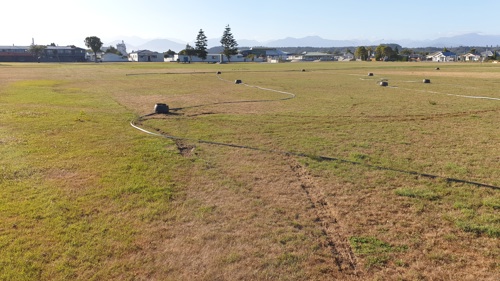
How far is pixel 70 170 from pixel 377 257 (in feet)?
17.8

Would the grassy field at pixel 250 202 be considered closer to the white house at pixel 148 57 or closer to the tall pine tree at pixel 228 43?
the tall pine tree at pixel 228 43

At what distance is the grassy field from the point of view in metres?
3.79

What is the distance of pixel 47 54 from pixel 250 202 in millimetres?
138326

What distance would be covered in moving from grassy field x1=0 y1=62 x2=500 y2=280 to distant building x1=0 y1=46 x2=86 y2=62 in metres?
123

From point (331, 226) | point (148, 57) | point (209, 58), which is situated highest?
point (148, 57)

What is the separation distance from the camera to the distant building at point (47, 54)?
385ft

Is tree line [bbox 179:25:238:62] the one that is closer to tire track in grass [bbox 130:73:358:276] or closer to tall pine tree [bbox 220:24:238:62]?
tall pine tree [bbox 220:24:238:62]

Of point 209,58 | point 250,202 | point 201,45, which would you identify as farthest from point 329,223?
point 209,58

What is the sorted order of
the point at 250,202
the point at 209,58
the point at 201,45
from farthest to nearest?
the point at 209,58 → the point at 201,45 → the point at 250,202

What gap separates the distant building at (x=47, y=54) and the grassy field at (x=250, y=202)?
122688 millimetres

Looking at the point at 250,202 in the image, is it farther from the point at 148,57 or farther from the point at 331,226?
the point at 148,57

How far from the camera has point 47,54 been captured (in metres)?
122

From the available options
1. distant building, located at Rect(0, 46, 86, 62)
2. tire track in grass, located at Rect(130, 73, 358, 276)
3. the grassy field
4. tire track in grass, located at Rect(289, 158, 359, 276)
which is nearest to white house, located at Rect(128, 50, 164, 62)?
distant building, located at Rect(0, 46, 86, 62)

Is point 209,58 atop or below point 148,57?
below
